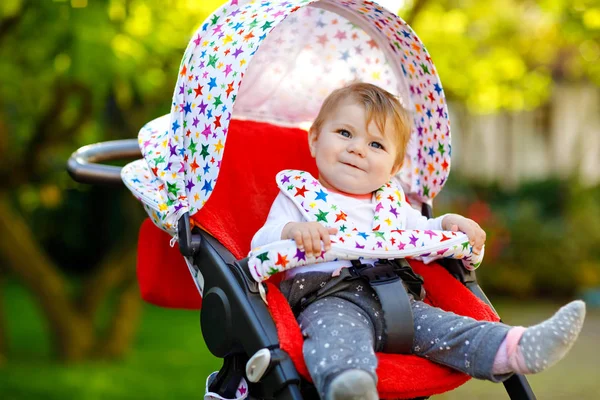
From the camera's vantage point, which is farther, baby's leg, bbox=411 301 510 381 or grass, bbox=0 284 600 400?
grass, bbox=0 284 600 400

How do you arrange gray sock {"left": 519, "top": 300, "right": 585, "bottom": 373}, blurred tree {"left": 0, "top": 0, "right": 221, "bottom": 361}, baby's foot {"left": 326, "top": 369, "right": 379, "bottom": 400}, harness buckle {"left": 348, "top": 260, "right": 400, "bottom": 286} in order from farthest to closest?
blurred tree {"left": 0, "top": 0, "right": 221, "bottom": 361} → harness buckle {"left": 348, "top": 260, "right": 400, "bottom": 286} → gray sock {"left": 519, "top": 300, "right": 585, "bottom": 373} → baby's foot {"left": 326, "top": 369, "right": 379, "bottom": 400}

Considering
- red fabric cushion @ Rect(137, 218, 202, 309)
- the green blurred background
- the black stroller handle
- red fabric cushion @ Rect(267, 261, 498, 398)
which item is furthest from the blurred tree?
red fabric cushion @ Rect(267, 261, 498, 398)

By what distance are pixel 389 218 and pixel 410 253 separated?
0.23 m

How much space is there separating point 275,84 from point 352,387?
61.8 inches

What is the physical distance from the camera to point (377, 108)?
238 centimetres

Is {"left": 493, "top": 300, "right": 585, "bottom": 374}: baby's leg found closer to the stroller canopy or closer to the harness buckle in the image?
the harness buckle

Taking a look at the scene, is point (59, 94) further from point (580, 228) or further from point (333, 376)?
point (580, 228)

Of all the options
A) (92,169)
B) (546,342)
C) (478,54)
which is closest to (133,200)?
(478,54)

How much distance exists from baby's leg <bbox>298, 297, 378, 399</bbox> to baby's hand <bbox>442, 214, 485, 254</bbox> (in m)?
0.45

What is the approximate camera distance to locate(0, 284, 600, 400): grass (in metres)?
6.05

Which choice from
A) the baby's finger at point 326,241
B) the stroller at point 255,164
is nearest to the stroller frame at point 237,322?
the stroller at point 255,164

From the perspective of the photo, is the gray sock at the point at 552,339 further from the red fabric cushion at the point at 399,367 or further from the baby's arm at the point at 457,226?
the baby's arm at the point at 457,226

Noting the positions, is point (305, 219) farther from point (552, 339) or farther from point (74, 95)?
point (74, 95)

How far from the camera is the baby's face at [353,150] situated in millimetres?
2381
